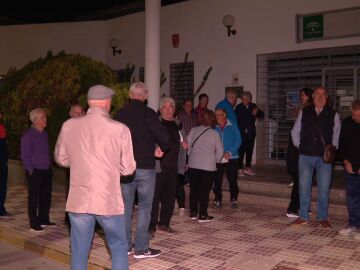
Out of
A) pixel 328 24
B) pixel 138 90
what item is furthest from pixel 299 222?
pixel 328 24

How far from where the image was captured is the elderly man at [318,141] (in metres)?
6.54

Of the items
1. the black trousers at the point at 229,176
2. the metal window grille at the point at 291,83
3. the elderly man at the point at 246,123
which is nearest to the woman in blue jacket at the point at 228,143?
the black trousers at the point at 229,176

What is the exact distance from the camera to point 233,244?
19.4ft

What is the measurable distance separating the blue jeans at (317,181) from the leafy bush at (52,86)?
210 inches

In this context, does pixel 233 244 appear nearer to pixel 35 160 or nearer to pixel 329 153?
pixel 329 153

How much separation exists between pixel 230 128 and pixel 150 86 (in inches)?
133

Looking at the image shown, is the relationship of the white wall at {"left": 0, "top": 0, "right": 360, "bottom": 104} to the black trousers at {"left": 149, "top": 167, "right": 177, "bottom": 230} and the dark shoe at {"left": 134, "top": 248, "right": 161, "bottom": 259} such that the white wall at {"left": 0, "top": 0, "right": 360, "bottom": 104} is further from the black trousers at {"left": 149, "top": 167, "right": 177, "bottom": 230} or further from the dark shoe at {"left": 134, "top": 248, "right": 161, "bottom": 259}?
Result: the dark shoe at {"left": 134, "top": 248, "right": 161, "bottom": 259}

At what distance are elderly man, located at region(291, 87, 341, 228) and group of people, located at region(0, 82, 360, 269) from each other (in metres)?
0.01

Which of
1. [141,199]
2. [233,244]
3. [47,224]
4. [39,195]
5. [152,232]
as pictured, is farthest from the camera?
[47,224]

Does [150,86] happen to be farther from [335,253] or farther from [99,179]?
[99,179]

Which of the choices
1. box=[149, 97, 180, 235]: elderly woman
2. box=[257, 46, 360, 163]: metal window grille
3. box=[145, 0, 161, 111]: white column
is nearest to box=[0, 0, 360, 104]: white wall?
box=[257, 46, 360, 163]: metal window grille

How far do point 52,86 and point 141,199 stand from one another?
6.52 meters

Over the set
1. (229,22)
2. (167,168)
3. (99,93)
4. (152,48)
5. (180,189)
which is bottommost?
(180,189)

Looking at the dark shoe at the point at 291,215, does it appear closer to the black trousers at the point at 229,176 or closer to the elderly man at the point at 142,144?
the black trousers at the point at 229,176
